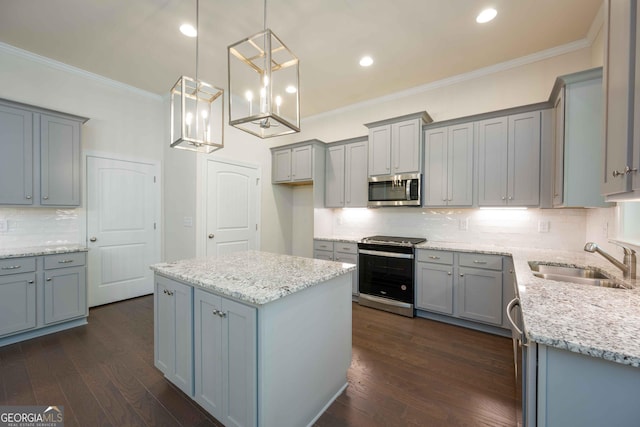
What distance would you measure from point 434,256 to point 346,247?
125 cm

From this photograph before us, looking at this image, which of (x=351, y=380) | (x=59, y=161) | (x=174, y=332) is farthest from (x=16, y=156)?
(x=351, y=380)

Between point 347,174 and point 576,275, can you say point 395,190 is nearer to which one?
point 347,174

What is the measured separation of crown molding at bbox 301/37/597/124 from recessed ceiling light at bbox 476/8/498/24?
99cm

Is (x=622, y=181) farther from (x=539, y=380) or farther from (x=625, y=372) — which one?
(x=539, y=380)

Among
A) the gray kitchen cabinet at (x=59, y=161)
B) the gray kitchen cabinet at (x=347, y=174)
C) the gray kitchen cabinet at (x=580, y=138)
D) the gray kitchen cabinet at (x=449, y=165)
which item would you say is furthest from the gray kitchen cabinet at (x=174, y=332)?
the gray kitchen cabinet at (x=580, y=138)

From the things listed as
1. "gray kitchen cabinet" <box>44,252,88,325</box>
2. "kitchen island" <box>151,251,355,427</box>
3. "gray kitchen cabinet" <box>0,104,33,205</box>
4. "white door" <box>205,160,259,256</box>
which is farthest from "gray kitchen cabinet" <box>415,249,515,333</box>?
"gray kitchen cabinet" <box>0,104,33,205</box>

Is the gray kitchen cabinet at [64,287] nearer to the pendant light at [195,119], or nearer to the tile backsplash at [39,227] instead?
the tile backsplash at [39,227]

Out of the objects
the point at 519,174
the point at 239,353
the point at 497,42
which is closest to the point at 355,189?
the point at 519,174

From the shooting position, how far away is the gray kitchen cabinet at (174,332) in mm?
1729

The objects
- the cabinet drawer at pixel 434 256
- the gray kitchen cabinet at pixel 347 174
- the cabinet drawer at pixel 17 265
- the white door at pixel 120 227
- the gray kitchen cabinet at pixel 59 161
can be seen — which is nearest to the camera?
the cabinet drawer at pixel 17 265

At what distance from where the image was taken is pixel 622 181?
43.0 inches

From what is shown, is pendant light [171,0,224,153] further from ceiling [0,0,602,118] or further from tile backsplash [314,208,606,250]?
tile backsplash [314,208,606,250]

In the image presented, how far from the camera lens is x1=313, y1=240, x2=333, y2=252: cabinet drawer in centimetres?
409

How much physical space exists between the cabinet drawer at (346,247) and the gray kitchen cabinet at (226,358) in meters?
2.53
